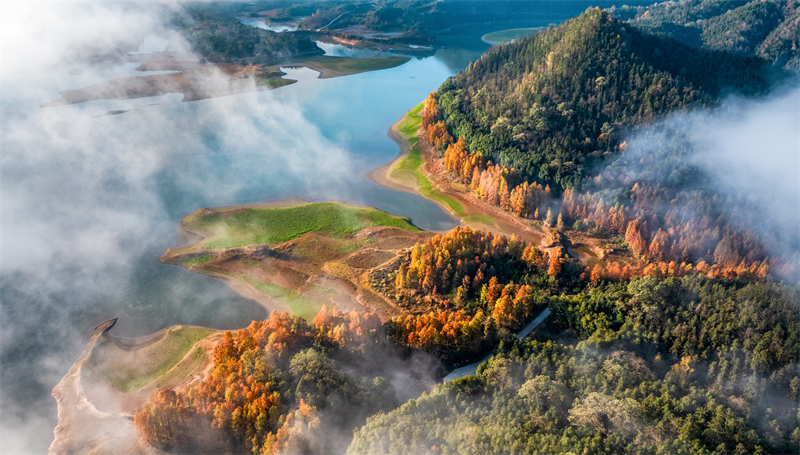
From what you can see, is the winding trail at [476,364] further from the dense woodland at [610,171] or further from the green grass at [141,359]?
the green grass at [141,359]

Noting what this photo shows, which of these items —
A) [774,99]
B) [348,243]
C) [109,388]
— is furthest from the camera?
[774,99]

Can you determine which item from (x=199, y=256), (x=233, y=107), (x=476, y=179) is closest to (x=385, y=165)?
(x=476, y=179)

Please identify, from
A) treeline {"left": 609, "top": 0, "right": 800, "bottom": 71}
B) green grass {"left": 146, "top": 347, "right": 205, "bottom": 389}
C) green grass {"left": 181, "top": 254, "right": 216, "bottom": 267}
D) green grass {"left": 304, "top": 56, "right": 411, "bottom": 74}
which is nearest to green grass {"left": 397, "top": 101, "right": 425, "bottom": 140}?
green grass {"left": 304, "top": 56, "right": 411, "bottom": 74}

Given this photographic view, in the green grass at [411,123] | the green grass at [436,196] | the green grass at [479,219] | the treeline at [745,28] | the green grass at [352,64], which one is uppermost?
the treeline at [745,28]

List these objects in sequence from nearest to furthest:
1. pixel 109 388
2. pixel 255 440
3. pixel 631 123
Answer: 1. pixel 255 440
2. pixel 109 388
3. pixel 631 123

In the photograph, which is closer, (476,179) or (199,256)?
(199,256)

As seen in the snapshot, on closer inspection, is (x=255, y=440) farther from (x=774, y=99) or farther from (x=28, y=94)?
(x=28, y=94)

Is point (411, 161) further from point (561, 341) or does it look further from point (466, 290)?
point (561, 341)

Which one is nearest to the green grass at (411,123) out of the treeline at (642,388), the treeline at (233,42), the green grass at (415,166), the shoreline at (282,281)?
the green grass at (415,166)
